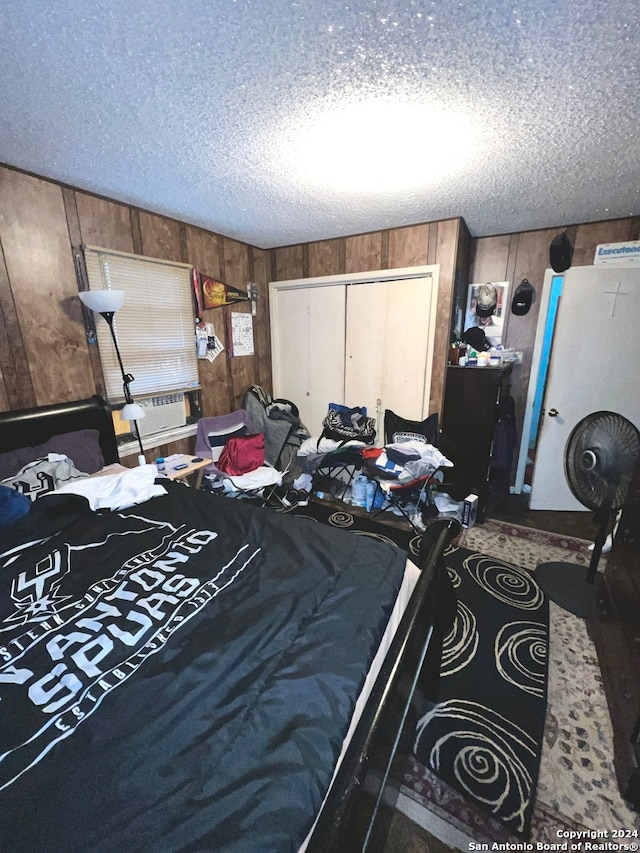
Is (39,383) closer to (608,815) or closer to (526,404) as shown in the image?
(608,815)

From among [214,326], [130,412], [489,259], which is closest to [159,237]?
[214,326]

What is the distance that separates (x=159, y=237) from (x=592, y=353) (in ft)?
11.9

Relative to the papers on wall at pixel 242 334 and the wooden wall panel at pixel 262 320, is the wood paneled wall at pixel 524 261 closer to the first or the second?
the wooden wall panel at pixel 262 320

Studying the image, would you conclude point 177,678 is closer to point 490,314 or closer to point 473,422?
point 473,422

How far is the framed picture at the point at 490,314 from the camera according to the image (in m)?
3.28

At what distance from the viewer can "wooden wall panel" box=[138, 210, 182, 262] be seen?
261 centimetres

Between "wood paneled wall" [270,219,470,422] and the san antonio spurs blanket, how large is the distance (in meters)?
2.19

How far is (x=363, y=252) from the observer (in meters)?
3.27

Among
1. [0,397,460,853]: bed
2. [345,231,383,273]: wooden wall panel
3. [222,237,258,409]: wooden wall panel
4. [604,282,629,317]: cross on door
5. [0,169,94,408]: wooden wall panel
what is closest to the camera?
[0,397,460,853]: bed

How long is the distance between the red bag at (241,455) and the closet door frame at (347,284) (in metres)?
0.98

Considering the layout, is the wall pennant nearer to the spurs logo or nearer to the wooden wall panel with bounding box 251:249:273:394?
the wooden wall panel with bounding box 251:249:273:394

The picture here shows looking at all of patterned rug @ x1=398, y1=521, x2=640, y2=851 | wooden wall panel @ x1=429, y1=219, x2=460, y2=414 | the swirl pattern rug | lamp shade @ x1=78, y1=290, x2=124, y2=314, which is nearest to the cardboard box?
the swirl pattern rug

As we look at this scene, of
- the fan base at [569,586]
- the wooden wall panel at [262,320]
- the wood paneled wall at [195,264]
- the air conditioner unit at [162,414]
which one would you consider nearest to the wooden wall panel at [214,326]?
the wood paneled wall at [195,264]

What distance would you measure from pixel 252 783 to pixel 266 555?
772mm
